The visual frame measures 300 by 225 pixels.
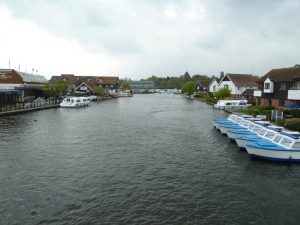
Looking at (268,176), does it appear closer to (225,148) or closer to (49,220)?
(225,148)

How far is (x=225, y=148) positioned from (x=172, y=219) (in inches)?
636

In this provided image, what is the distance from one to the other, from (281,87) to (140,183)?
47539mm

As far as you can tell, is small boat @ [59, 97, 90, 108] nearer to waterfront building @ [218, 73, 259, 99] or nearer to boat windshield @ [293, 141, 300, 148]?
waterfront building @ [218, 73, 259, 99]

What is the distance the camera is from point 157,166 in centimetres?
2348

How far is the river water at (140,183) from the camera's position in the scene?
50.6 feet

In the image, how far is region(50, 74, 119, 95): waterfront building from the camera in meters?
128

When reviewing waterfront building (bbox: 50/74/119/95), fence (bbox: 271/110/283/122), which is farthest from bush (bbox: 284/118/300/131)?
waterfront building (bbox: 50/74/119/95)

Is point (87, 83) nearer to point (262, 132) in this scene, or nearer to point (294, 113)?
point (294, 113)

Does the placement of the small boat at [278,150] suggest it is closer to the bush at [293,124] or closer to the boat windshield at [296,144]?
the boat windshield at [296,144]

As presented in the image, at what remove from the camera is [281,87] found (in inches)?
2329

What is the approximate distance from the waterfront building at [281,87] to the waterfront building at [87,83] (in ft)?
256

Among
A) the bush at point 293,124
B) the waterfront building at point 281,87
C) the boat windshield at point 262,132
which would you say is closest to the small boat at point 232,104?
the waterfront building at point 281,87

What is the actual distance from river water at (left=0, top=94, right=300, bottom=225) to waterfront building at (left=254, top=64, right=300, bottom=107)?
85.8ft

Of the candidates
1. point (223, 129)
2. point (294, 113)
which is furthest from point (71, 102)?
point (294, 113)
